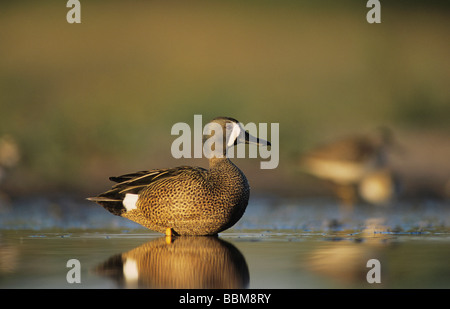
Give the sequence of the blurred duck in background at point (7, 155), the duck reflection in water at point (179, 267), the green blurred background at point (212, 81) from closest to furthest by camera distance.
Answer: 1. the duck reflection in water at point (179, 267)
2. the blurred duck in background at point (7, 155)
3. the green blurred background at point (212, 81)

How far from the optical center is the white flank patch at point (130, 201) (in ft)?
19.4

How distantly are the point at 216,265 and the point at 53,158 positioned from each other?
6.12 m

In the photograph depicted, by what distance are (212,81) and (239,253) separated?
6584 millimetres

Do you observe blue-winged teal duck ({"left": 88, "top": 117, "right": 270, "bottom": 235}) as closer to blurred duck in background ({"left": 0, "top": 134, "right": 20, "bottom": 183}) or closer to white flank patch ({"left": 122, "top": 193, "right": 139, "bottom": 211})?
white flank patch ({"left": 122, "top": 193, "right": 139, "bottom": 211})

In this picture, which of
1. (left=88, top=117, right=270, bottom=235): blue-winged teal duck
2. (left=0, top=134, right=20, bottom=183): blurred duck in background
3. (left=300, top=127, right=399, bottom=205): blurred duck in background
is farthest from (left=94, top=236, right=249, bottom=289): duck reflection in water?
(left=0, top=134, right=20, bottom=183): blurred duck in background

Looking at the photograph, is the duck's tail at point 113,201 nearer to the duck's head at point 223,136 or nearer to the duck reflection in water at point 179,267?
the duck's head at point 223,136

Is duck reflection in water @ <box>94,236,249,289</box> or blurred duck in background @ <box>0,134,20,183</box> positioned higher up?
blurred duck in background @ <box>0,134,20,183</box>

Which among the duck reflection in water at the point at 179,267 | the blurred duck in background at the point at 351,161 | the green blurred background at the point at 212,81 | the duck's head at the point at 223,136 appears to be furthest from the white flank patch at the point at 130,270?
the blurred duck in background at the point at 351,161

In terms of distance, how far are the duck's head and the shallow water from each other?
66 centimetres

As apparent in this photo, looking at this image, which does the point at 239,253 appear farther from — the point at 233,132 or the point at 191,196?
the point at 233,132

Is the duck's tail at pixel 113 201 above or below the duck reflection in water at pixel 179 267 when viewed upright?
above

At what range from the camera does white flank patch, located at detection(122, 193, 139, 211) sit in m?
5.90

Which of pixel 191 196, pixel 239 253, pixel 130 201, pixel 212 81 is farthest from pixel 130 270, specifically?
pixel 212 81

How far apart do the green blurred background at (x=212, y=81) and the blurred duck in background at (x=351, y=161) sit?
29cm
